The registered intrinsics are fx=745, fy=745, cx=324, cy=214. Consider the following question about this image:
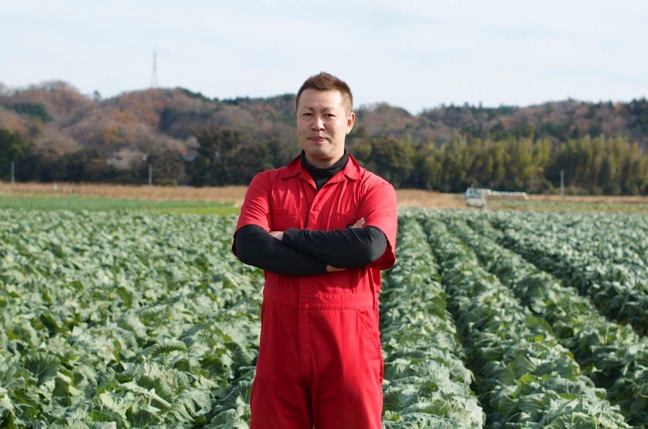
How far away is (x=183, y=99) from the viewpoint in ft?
349

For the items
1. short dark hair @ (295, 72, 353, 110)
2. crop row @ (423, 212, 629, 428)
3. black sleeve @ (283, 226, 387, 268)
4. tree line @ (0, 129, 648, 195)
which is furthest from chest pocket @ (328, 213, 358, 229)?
tree line @ (0, 129, 648, 195)

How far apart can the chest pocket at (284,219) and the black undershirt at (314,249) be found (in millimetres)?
97

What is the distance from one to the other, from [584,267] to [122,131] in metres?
78.9

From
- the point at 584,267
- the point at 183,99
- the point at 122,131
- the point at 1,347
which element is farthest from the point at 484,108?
the point at 1,347

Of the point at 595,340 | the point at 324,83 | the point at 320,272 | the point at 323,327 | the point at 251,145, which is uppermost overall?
the point at 251,145

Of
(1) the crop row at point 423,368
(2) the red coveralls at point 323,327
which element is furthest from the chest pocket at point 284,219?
(1) the crop row at point 423,368

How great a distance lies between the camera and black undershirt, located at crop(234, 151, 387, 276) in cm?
301

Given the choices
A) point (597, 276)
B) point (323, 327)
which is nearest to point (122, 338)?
point (323, 327)

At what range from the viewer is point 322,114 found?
313 centimetres

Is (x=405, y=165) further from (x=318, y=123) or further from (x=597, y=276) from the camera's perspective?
(x=318, y=123)

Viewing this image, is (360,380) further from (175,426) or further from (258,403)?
(175,426)

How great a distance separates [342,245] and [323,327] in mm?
338

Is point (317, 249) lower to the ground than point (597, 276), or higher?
higher

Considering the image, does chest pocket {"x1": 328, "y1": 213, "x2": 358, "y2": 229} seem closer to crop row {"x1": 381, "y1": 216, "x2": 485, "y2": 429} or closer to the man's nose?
the man's nose
